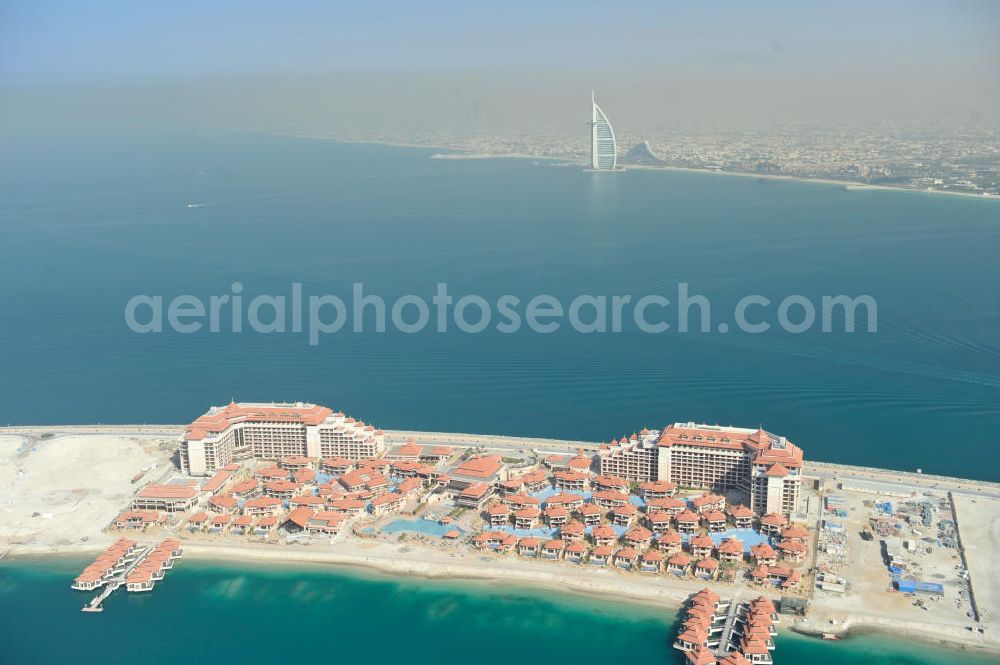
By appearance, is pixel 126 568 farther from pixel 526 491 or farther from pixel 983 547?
pixel 983 547

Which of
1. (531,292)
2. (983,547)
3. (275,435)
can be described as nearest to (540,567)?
(275,435)

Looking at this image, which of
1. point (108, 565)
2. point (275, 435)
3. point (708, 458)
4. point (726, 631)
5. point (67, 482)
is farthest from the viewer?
point (275, 435)

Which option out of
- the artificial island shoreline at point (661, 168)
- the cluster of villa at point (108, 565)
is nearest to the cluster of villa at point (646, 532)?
the cluster of villa at point (108, 565)

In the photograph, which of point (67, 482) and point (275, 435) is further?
point (275, 435)

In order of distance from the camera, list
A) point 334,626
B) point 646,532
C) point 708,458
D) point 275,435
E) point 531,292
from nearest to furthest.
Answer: point 334,626 → point 646,532 → point 708,458 → point 275,435 → point 531,292

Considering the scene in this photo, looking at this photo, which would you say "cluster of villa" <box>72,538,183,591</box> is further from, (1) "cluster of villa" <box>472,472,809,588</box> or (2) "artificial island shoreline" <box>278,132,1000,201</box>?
(2) "artificial island shoreline" <box>278,132,1000,201</box>

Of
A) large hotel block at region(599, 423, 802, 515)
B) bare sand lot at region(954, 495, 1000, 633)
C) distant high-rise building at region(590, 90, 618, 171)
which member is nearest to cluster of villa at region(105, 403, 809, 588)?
large hotel block at region(599, 423, 802, 515)

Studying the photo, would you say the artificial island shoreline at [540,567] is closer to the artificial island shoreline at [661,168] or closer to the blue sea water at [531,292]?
the blue sea water at [531,292]

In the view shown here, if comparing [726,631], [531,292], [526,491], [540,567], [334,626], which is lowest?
[334,626]
